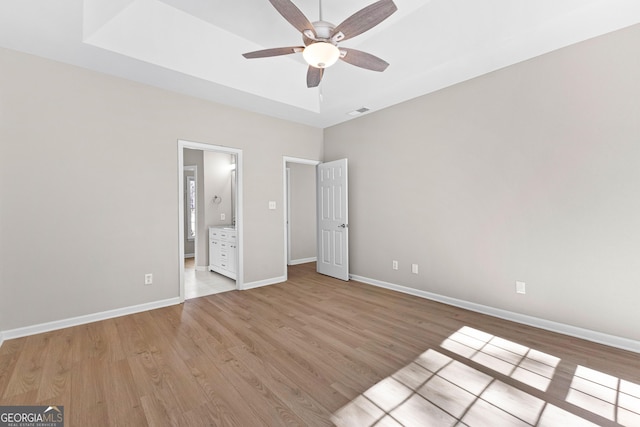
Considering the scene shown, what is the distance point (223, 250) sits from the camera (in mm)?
5090

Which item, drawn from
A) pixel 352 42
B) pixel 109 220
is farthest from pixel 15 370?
pixel 352 42

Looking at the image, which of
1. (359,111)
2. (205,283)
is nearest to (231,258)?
(205,283)

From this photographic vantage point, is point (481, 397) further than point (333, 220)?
No

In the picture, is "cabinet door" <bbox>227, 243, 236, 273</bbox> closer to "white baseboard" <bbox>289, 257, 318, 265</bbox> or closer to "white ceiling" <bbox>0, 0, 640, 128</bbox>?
"white baseboard" <bbox>289, 257, 318, 265</bbox>

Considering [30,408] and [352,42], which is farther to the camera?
[352,42]

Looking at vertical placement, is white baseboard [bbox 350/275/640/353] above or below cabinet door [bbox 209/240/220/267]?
below

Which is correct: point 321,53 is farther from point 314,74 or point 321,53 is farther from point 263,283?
point 263,283

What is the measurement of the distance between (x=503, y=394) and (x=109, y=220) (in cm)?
416

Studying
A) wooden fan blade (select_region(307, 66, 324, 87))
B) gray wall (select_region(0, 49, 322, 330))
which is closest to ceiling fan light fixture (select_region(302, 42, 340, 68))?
wooden fan blade (select_region(307, 66, 324, 87))

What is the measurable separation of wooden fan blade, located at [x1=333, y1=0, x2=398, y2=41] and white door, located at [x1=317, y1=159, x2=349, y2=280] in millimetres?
2725

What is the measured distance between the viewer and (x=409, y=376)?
81.9 inches

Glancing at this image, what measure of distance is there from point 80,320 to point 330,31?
394cm

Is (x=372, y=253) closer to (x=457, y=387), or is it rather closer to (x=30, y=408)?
(x=457, y=387)

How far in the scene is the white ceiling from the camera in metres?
2.42
